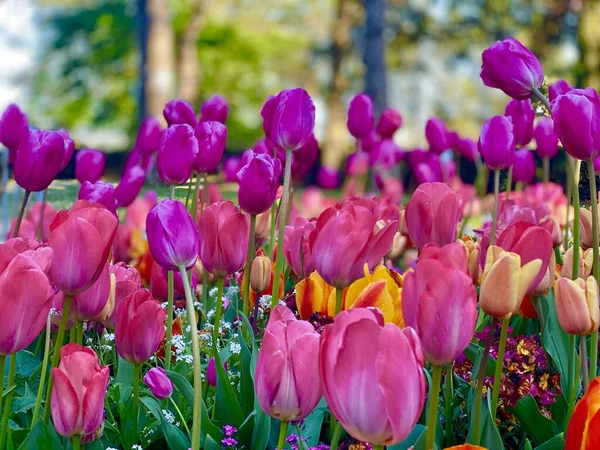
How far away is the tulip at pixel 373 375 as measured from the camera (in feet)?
2.83

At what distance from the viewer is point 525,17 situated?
18.8m

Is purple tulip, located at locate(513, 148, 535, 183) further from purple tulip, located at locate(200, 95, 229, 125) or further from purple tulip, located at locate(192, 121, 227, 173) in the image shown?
purple tulip, located at locate(192, 121, 227, 173)

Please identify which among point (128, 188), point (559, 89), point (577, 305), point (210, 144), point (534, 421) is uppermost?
point (559, 89)

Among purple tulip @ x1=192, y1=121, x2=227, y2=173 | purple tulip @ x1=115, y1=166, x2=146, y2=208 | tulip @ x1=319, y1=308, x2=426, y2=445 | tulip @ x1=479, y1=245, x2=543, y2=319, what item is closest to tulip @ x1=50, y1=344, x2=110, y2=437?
tulip @ x1=319, y1=308, x2=426, y2=445

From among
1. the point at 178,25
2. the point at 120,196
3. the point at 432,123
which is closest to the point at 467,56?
the point at 178,25

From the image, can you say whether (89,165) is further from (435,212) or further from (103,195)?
(435,212)

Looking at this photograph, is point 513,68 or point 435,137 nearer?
point 513,68

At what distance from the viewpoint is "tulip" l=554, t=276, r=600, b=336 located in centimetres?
112

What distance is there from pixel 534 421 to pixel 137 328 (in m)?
0.67

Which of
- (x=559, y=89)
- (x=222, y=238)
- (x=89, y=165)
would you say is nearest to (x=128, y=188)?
(x=89, y=165)

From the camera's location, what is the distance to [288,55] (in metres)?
31.1

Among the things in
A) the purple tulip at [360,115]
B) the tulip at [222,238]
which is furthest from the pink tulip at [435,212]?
the purple tulip at [360,115]

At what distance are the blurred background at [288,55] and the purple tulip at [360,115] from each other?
41.9 ft

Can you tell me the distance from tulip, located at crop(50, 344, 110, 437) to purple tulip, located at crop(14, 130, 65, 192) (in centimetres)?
65
